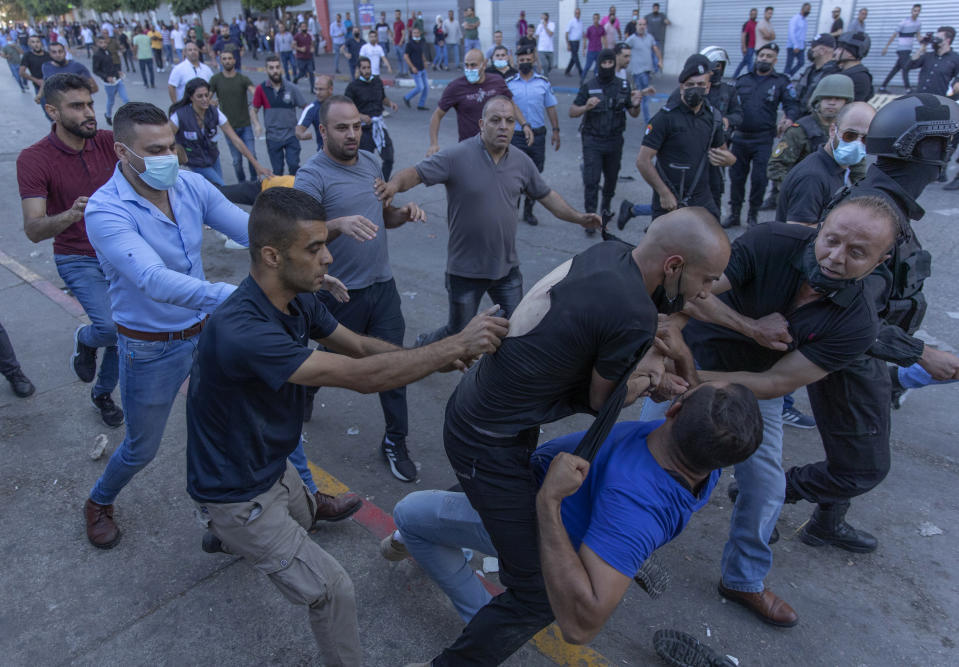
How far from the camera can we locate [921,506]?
12.6ft

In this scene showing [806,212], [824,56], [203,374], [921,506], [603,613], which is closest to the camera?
[603,613]

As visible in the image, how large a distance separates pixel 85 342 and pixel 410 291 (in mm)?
3026

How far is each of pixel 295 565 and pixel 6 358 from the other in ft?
11.9

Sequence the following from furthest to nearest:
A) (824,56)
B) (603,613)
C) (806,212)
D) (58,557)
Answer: (824,56) → (806,212) → (58,557) → (603,613)

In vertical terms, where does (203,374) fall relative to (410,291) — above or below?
above

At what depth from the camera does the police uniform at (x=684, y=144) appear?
241 inches

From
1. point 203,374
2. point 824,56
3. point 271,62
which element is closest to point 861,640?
point 203,374

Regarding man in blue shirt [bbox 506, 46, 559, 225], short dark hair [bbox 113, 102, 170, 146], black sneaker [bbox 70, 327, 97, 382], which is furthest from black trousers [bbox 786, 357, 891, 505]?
man in blue shirt [bbox 506, 46, 559, 225]

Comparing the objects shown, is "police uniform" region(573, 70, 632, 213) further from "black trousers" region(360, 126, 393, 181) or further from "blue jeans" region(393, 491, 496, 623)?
"blue jeans" region(393, 491, 496, 623)

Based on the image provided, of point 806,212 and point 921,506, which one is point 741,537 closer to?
point 921,506

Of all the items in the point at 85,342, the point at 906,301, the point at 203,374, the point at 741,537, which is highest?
the point at 203,374

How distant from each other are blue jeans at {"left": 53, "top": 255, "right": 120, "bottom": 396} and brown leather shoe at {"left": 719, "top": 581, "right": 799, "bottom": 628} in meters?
3.99

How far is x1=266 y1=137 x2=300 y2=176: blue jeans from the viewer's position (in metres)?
9.51

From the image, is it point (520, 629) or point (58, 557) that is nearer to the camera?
point (520, 629)
